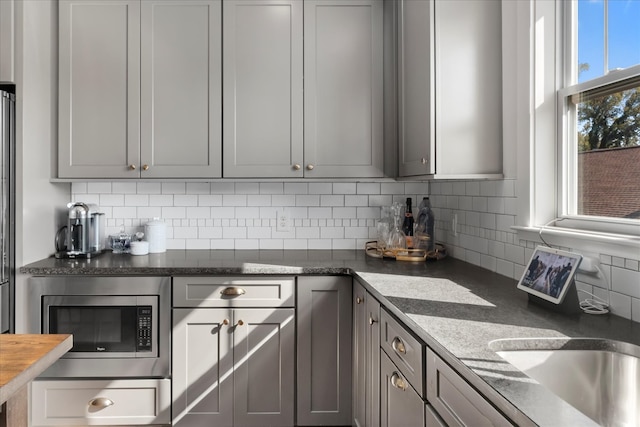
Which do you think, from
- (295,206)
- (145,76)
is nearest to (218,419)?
(295,206)

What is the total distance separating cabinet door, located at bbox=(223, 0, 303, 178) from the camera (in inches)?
102

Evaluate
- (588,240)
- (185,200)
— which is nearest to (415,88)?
(588,240)

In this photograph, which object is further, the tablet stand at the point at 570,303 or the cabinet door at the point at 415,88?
the cabinet door at the point at 415,88

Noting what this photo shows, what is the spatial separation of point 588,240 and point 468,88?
0.86 metres

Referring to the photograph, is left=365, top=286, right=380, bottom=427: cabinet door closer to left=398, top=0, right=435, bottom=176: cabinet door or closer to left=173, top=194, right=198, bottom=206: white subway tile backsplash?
left=398, top=0, right=435, bottom=176: cabinet door

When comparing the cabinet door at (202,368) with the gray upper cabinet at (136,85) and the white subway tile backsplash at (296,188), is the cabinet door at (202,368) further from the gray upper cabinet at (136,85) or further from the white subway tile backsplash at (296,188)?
the white subway tile backsplash at (296,188)

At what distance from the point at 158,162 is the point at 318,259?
1.05m

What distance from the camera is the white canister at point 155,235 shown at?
110 inches

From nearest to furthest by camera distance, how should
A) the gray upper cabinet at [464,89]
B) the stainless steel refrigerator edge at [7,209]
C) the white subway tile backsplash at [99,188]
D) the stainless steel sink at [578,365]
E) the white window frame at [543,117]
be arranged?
the stainless steel sink at [578,365]
the white window frame at [543,117]
the gray upper cabinet at [464,89]
the stainless steel refrigerator edge at [7,209]
the white subway tile backsplash at [99,188]

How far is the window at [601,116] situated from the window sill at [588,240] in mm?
70

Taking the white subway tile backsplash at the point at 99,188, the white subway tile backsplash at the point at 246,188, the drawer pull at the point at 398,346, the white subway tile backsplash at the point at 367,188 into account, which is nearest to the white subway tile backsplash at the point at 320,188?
the white subway tile backsplash at the point at 367,188

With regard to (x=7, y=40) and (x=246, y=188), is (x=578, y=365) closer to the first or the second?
(x=246, y=188)

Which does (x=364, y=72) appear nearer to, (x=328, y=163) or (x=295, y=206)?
(x=328, y=163)

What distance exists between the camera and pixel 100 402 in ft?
7.51
